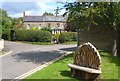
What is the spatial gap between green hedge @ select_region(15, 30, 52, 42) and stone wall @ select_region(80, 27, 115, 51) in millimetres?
13434

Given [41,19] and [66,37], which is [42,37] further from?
[41,19]

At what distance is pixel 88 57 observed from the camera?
10.7 m

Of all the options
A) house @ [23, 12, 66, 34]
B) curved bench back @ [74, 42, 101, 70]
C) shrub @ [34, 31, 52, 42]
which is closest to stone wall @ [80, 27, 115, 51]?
curved bench back @ [74, 42, 101, 70]

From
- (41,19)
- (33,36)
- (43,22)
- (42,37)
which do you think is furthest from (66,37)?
(41,19)

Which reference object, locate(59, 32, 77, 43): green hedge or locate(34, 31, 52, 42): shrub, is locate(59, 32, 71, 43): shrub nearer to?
locate(59, 32, 77, 43): green hedge

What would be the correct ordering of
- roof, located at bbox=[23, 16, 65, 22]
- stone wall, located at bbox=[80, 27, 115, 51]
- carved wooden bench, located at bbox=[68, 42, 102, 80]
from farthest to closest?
roof, located at bbox=[23, 16, 65, 22], stone wall, located at bbox=[80, 27, 115, 51], carved wooden bench, located at bbox=[68, 42, 102, 80]

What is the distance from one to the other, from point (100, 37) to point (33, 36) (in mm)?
16839

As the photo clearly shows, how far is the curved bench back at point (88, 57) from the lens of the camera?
10.1 m

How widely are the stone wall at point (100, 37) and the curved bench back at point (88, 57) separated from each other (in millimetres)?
10361

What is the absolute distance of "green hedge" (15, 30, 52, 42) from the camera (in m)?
37.0

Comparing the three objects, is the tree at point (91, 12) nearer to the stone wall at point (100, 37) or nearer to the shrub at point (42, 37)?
the stone wall at point (100, 37)

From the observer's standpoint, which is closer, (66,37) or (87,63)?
(87,63)

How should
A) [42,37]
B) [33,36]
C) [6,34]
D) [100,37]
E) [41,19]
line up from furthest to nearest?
[41,19] < [6,34] < [33,36] < [42,37] < [100,37]

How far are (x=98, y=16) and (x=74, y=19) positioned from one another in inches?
64.7
